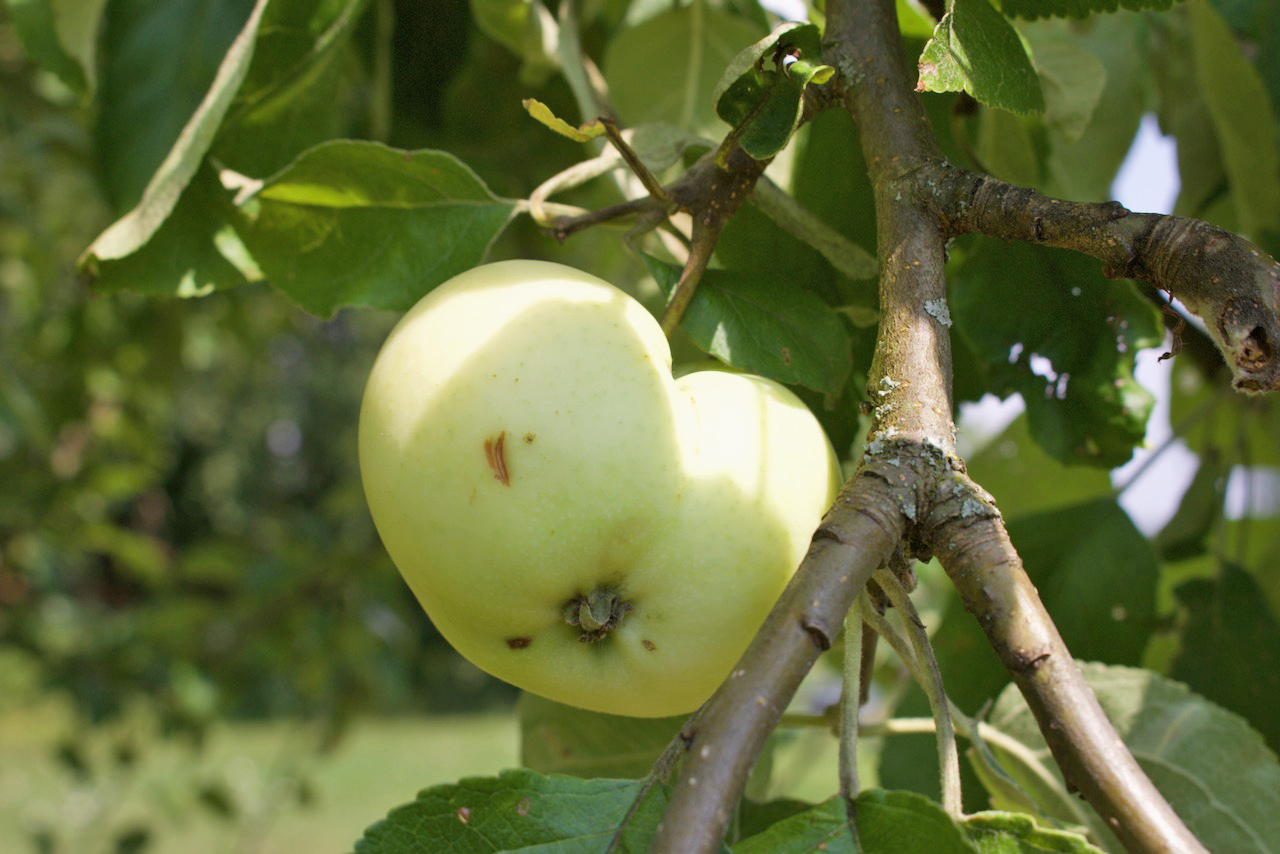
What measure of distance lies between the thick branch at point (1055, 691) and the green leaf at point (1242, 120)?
0.58 meters

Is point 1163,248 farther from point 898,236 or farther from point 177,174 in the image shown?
point 177,174

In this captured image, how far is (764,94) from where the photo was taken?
48 cm

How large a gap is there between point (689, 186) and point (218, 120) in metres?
0.26

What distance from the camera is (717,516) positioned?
45 centimetres

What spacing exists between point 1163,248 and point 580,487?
23 centimetres

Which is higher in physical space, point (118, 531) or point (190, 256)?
Result: point (118, 531)

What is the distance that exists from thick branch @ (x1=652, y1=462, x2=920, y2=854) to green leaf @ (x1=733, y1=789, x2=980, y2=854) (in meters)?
0.06

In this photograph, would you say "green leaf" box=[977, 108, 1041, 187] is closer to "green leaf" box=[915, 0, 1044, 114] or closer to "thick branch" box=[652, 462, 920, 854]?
"green leaf" box=[915, 0, 1044, 114]

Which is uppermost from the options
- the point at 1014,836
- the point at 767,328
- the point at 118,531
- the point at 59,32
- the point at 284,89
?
the point at 118,531

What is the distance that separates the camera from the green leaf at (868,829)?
371 mm

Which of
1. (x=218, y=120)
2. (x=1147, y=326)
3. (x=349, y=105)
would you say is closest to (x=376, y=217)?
(x=218, y=120)

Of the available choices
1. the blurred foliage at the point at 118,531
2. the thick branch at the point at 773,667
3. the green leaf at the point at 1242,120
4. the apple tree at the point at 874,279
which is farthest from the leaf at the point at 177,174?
the blurred foliage at the point at 118,531

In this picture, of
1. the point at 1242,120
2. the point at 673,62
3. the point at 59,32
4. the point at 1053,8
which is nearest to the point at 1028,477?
the point at 1242,120

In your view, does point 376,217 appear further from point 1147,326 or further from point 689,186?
point 1147,326
